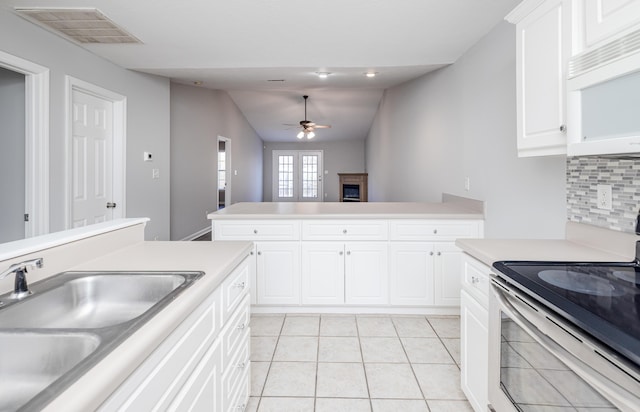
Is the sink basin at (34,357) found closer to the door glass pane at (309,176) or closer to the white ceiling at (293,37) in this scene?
the white ceiling at (293,37)

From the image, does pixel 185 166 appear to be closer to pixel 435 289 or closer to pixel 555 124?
pixel 435 289

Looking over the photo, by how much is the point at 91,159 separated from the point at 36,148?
656 mm

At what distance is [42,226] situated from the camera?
113 inches

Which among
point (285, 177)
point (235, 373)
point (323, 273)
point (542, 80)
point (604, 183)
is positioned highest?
point (285, 177)

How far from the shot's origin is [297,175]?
11.8m

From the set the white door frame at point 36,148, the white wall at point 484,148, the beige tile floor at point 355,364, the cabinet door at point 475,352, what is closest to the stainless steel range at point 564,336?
the cabinet door at point 475,352

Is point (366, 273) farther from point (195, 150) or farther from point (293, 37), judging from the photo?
point (195, 150)

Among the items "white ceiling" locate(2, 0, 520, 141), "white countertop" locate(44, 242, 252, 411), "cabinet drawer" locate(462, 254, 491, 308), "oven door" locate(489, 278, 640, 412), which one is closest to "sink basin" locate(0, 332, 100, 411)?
"white countertop" locate(44, 242, 252, 411)

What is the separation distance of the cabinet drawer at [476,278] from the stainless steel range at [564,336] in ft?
0.36

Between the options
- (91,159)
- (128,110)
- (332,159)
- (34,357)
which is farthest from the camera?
(332,159)

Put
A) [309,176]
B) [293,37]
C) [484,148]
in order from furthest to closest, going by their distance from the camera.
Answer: [309,176] < [293,37] < [484,148]

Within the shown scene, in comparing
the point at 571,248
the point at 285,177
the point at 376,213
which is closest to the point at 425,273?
the point at 376,213

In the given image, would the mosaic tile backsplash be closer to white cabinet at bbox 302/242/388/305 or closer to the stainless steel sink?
white cabinet at bbox 302/242/388/305

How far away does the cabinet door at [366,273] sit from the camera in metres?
2.85
